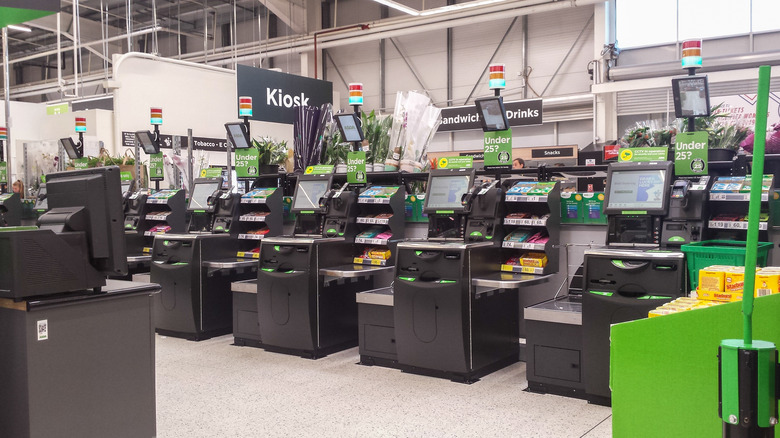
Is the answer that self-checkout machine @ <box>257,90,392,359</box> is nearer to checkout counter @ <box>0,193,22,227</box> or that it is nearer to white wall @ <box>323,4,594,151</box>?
checkout counter @ <box>0,193,22,227</box>

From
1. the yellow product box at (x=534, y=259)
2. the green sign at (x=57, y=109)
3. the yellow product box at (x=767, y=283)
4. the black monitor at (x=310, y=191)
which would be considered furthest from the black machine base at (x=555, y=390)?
the green sign at (x=57, y=109)

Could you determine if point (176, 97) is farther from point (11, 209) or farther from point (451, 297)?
point (451, 297)

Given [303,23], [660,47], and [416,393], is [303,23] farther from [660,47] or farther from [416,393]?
[416,393]

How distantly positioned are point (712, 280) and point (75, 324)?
2620 mm

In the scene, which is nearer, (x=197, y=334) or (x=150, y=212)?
(x=197, y=334)

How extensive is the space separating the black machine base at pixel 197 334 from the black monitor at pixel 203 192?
1.31 metres

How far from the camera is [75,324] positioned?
10.1ft

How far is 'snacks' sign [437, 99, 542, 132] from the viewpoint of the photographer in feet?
36.4

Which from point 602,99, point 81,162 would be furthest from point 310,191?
point 602,99

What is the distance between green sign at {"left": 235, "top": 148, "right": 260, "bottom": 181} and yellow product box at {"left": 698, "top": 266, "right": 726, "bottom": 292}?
17.2ft

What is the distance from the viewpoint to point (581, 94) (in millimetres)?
11703

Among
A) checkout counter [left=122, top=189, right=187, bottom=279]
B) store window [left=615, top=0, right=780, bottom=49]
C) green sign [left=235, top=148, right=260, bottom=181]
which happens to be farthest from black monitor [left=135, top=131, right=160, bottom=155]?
store window [left=615, top=0, right=780, bottom=49]

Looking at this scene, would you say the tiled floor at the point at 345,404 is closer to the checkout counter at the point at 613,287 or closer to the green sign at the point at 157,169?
the checkout counter at the point at 613,287

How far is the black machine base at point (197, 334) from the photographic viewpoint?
6594 mm
